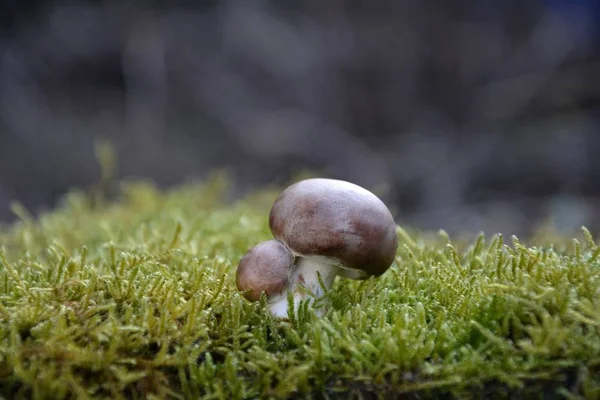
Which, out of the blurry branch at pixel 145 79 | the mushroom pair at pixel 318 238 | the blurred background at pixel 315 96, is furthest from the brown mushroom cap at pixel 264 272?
the blurry branch at pixel 145 79

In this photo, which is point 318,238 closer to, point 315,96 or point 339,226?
point 339,226

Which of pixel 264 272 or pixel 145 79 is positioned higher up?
pixel 145 79

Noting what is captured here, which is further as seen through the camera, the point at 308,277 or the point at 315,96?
the point at 315,96

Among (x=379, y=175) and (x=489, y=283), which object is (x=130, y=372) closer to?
(x=489, y=283)

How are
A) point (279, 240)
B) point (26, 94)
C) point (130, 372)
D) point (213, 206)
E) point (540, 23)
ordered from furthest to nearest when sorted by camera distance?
point (26, 94) → point (540, 23) → point (213, 206) → point (279, 240) → point (130, 372)

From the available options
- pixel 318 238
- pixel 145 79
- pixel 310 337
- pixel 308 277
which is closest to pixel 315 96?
pixel 145 79

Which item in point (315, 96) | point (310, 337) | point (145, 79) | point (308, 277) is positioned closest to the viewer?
point (310, 337)

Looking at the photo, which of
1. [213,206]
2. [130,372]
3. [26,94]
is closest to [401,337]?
[130,372]
